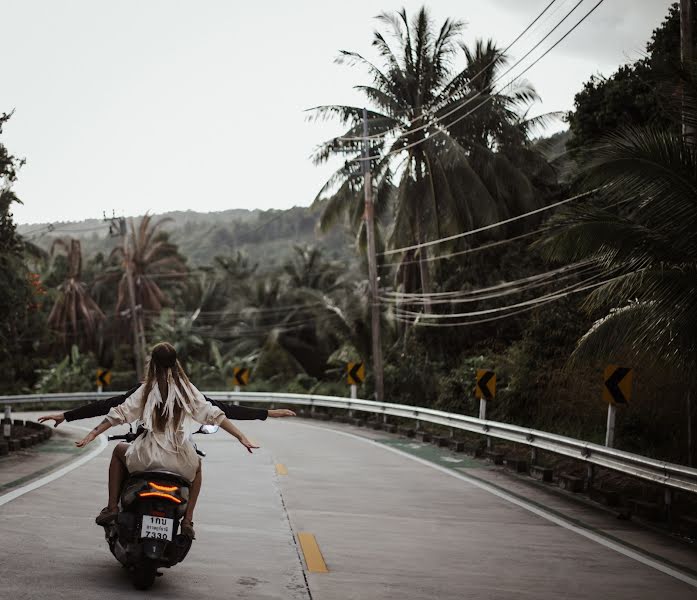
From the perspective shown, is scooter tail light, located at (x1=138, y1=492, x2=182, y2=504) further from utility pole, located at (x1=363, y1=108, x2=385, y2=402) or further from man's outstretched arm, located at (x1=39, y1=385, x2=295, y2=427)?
utility pole, located at (x1=363, y1=108, x2=385, y2=402)

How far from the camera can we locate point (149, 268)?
67.5 metres

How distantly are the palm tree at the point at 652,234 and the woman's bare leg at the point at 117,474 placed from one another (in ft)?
25.2

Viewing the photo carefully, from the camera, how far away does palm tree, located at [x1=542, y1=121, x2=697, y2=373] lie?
12422 millimetres

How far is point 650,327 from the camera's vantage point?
1277 cm

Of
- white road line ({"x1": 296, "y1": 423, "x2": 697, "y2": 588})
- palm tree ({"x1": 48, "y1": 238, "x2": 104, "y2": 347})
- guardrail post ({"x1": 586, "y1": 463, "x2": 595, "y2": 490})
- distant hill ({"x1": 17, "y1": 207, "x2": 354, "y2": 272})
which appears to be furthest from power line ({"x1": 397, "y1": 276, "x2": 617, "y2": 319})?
distant hill ({"x1": 17, "y1": 207, "x2": 354, "y2": 272})

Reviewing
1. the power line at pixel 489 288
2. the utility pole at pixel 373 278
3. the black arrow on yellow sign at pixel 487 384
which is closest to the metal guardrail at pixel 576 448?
the black arrow on yellow sign at pixel 487 384

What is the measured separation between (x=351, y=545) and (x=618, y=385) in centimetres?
666

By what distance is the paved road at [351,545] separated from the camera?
7.19 metres

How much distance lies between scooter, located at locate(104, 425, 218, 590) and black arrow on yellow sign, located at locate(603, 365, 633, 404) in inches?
353

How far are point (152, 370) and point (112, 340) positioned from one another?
62632 mm

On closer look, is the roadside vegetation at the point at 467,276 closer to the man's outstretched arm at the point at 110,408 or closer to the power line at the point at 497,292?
the power line at the point at 497,292

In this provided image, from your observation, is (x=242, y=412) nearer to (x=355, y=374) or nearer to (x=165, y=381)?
(x=165, y=381)

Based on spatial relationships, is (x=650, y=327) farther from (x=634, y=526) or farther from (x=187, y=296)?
(x=187, y=296)

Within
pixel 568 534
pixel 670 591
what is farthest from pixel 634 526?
pixel 670 591
